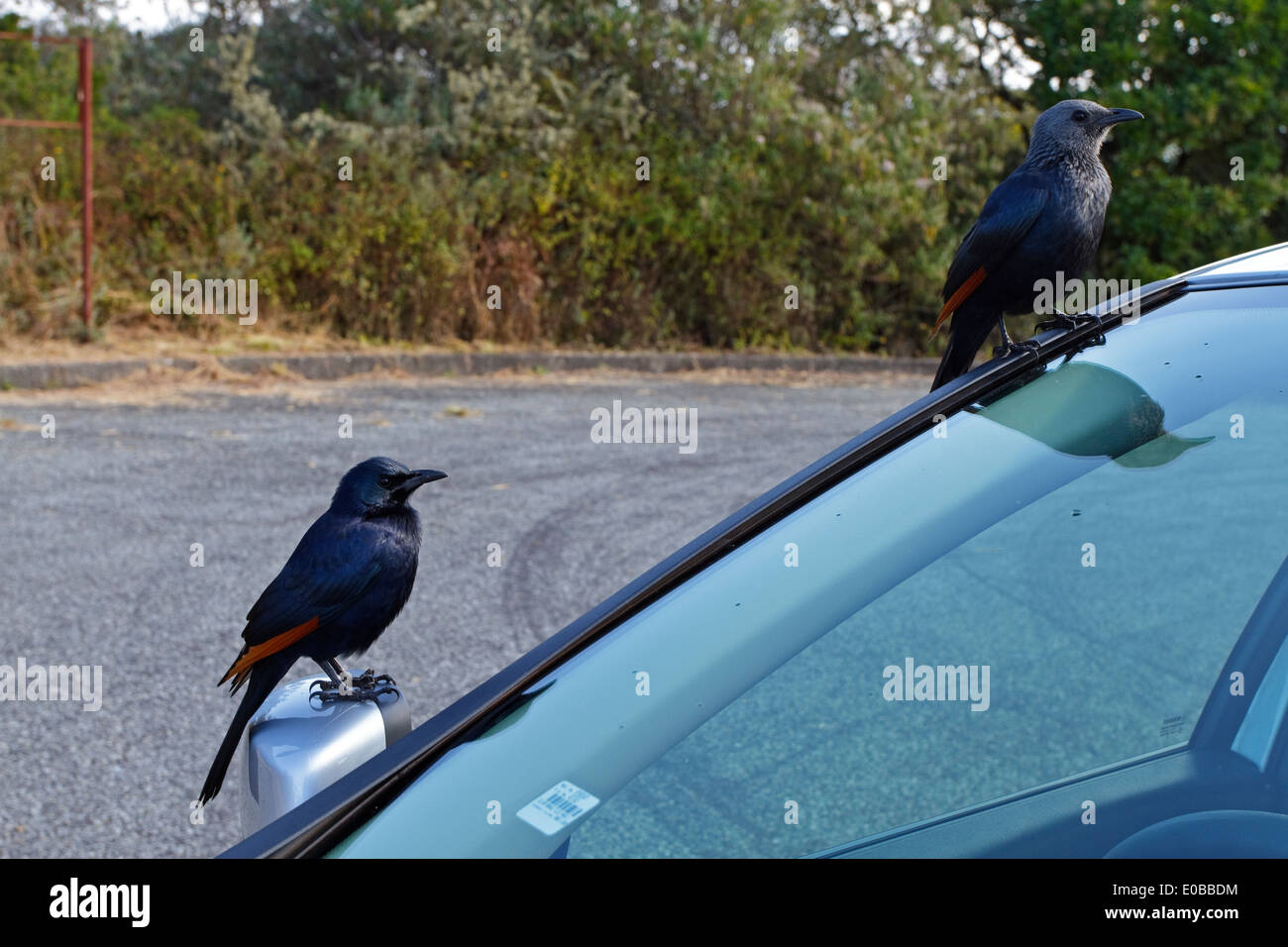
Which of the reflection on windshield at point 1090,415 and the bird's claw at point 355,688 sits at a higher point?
the reflection on windshield at point 1090,415

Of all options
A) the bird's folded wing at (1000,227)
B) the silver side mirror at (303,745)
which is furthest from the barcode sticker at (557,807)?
the bird's folded wing at (1000,227)

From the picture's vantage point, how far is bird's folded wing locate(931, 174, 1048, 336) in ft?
7.16

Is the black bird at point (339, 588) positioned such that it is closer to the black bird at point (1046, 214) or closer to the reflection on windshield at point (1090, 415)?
the reflection on windshield at point (1090, 415)

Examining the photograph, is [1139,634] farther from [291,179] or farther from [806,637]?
[291,179]

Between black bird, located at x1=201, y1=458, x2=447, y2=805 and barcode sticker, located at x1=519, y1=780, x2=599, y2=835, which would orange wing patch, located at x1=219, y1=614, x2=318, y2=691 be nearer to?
black bird, located at x1=201, y1=458, x2=447, y2=805

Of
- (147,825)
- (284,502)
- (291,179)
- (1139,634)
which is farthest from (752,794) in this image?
(291,179)

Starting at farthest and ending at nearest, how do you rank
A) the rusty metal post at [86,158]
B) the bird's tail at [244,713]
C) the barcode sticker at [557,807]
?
the rusty metal post at [86,158]
the bird's tail at [244,713]
the barcode sticker at [557,807]

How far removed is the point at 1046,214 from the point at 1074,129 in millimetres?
165

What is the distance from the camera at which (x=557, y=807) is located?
3.79 feet

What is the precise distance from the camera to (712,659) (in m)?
1.23

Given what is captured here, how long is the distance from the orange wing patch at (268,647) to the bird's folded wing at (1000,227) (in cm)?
117

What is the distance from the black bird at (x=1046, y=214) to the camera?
7.09 ft

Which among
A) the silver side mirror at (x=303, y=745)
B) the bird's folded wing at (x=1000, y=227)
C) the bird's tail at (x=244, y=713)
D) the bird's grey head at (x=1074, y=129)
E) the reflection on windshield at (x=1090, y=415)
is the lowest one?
the bird's tail at (x=244, y=713)

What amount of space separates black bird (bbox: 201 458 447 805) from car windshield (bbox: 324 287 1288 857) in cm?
49
